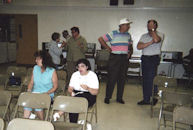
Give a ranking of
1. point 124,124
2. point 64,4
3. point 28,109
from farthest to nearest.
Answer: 1. point 64,4
2. point 124,124
3. point 28,109

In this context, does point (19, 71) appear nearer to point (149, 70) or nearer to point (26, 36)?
point (149, 70)

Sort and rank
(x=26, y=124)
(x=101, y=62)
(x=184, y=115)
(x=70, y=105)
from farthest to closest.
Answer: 1. (x=101, y=62)
2. (x=70, y=105)
3. (x=184, y=115)
4. (x=26, y=124)

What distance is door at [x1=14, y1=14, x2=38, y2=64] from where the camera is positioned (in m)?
7.54

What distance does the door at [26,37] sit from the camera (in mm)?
7543

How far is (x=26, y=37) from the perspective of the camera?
7.67 m

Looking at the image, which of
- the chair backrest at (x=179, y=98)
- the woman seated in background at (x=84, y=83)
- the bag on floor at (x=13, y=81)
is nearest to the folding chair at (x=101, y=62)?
the bag on floor at (x=13, y=81)

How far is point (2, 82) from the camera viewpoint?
10.5 ft

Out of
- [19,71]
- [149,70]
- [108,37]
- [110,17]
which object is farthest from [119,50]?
[110,17]

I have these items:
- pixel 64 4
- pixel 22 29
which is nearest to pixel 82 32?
pixel 64 4

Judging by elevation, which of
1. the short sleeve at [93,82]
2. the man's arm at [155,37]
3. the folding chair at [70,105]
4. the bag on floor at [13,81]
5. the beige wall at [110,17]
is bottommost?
the bag on floor at [13,81]

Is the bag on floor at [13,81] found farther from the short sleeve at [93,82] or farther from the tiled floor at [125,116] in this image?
the short sleeve at [93,82]

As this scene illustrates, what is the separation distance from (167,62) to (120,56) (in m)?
3.18

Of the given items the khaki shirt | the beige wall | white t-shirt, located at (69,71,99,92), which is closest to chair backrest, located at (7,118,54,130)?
white t-shirt, located at (69,71,99,92)

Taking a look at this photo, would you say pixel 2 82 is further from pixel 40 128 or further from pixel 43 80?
pixel 40 128
